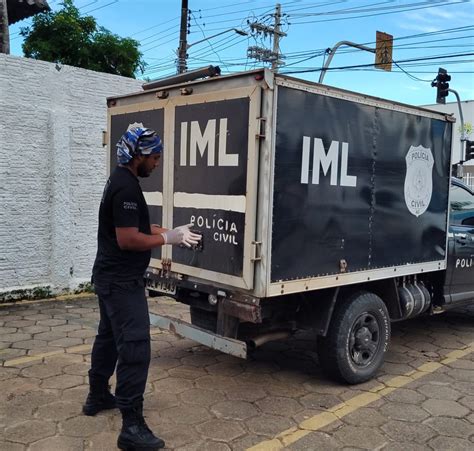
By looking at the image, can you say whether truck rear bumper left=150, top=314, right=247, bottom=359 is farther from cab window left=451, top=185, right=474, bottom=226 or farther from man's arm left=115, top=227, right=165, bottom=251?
cab window left=451, top=185, right=474, bottom=226

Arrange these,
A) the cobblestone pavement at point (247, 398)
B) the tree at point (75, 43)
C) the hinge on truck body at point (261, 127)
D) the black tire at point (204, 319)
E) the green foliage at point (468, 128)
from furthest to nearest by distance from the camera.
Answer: the green foliage at point (468, 128)
the tree at point (75, 43)
the black tire at point (204, 319)
the hinge on truck body at point (261, 127)
the cobblestone pavement at point (247, 398)

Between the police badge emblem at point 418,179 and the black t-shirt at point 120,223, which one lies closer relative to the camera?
the black t-shirt at point 120,223

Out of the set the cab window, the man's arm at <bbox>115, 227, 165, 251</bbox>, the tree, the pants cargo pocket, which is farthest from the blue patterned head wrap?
the tree

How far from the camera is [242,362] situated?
5234 millimetres

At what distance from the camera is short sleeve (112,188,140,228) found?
3348mm

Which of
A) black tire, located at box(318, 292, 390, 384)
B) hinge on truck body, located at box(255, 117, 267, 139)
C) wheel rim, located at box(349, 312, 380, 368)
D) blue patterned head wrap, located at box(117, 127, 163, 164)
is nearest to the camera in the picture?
blue patterned head wrap, located at box(117, 127, 163, 164)

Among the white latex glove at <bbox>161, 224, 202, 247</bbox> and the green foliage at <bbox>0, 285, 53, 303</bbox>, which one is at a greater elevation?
the white latex glove at <bbox>161, 224, 202, 247</bbox>

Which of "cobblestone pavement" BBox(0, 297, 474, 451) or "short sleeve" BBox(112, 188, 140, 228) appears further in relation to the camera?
"cobblestone pavement" BBox(0, 297, 474, 451)

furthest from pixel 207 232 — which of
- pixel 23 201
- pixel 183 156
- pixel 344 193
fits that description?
pixel 23 201

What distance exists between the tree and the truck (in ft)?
33.4

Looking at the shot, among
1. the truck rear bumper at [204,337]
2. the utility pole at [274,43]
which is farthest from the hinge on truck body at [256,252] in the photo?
the utility pole at [274,43]

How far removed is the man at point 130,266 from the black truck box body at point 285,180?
648 mm

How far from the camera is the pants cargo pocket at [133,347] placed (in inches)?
135

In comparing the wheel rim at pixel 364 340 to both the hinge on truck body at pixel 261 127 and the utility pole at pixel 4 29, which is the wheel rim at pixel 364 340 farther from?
the utility pole at pixel 4 29
